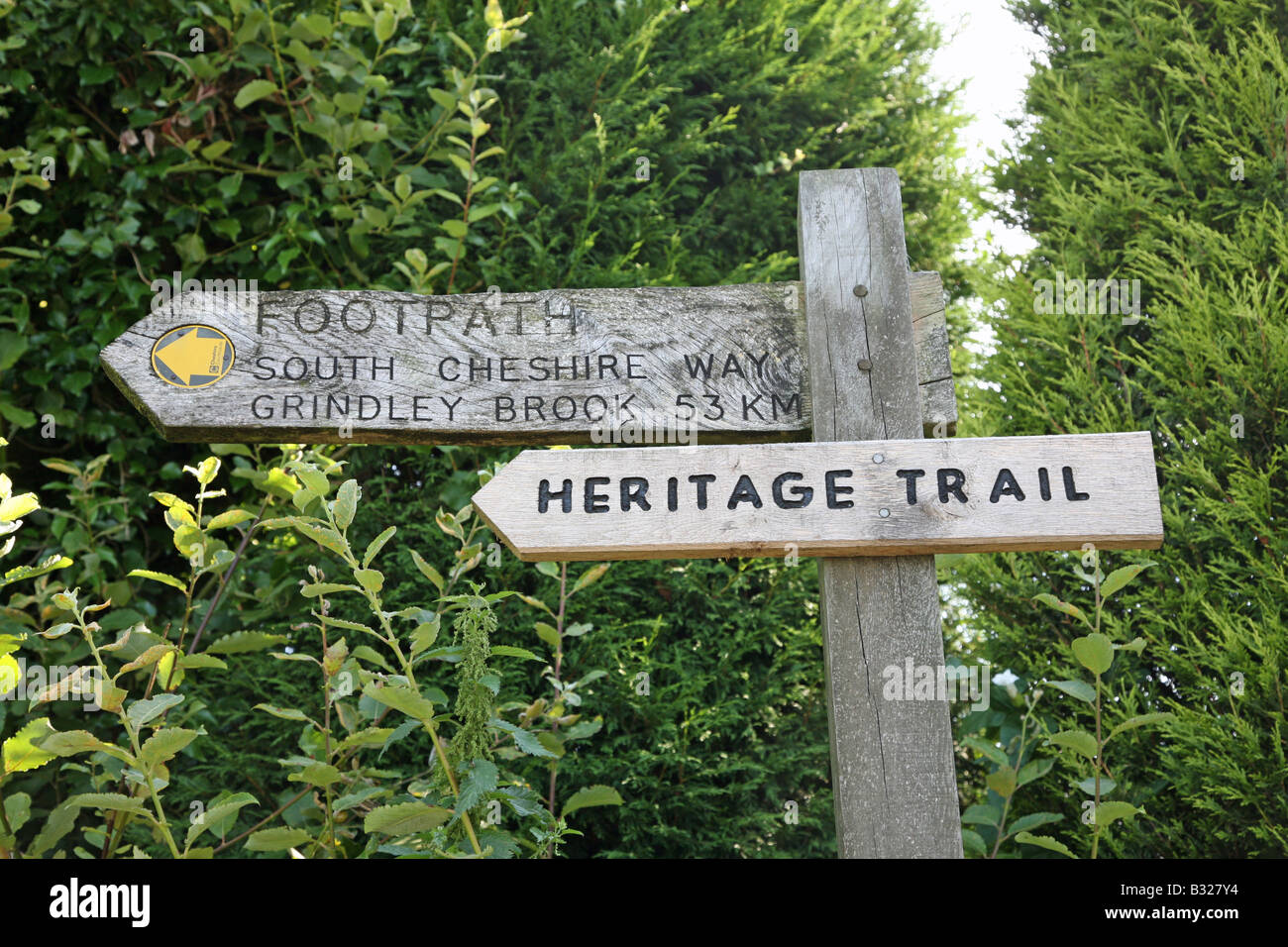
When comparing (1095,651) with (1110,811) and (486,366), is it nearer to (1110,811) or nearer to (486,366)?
(1110,811)

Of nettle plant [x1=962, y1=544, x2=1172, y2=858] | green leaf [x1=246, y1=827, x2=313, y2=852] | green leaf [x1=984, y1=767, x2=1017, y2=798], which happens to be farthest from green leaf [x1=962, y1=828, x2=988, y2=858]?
green leaf [x1=246, y1=827, x2=313, y2=852]

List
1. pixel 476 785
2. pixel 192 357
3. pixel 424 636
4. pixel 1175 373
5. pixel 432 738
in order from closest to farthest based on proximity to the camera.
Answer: pixel 476 785
pixel 424 636
pixel 432 738
pixel 192 357
pixel 1175 373

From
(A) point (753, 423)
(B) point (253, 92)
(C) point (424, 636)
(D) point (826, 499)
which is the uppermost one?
(B) point (253, 92)

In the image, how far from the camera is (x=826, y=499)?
1.77 meters

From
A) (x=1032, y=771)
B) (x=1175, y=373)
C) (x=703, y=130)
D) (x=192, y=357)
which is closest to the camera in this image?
(x=192, y=357)

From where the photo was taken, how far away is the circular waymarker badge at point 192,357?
1923 millimetres

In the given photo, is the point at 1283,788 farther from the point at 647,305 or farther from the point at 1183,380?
the point at 647,305

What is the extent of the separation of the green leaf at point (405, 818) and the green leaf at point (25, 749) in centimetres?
58

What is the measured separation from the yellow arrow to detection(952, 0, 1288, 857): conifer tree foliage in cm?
213

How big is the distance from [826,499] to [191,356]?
1.22 metres

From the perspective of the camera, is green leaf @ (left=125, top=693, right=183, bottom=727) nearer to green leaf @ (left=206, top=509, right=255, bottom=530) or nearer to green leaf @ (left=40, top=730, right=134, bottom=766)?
green leaf @ (left=40, top=730, right=134, bottom=766)

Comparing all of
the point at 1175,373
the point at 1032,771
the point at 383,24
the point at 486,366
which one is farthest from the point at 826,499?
the point at 383,24

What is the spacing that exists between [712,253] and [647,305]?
5.50 ft

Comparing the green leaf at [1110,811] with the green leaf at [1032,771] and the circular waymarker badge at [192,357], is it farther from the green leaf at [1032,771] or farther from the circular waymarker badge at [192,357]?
the circular waymarker badge at [192,357]
